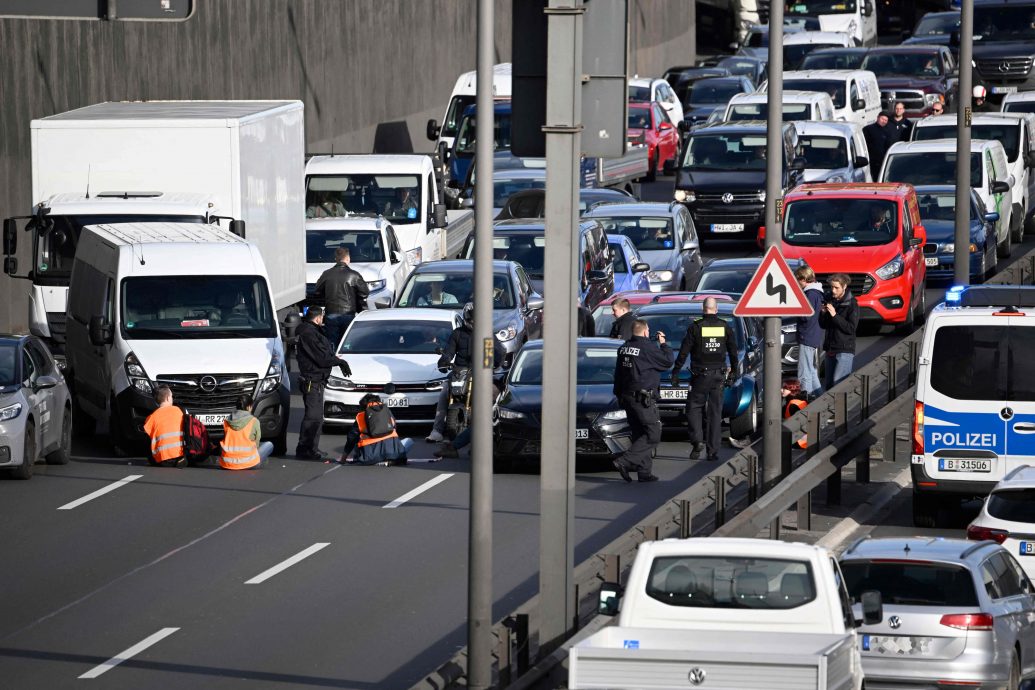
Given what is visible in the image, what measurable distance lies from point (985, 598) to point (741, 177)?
26.5m

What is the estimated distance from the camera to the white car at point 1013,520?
59.2ft

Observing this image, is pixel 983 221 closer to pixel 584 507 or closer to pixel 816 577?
pixel 584 507

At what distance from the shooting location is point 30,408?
23.3 m

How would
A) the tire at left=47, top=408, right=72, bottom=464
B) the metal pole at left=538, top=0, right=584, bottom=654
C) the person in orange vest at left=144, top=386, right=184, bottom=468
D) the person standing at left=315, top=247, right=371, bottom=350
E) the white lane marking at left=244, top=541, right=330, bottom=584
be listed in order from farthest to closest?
the person standing at left=315, top=247, right=371, bottom=350 < the tire at left=47, top=408, right=72, bottom=464 < the person in orange vest at left=144, top=386, right=184, bottom=468 < the white lane marking at left=244, top=541, right=330, bottom=584 < the metal pole at left=538, top=0, right=584, bottom=654

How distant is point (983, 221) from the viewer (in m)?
36.8

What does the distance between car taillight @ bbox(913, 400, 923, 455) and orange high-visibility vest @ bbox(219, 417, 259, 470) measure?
24.1ft

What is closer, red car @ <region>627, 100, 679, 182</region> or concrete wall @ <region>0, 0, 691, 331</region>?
concrete wall @ <region>0, 0, 691, 331</region>

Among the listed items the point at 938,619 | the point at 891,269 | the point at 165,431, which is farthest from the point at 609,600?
the point at 891,269

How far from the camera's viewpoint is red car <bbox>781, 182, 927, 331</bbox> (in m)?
32.3

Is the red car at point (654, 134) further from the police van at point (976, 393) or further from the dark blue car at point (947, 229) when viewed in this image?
the police van at point (976, 393)

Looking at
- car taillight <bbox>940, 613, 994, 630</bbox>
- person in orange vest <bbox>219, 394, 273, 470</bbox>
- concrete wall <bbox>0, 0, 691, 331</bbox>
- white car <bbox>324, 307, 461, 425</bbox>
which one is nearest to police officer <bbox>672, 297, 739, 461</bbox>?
white car <bbox>324, 307, 461, 425</bbox>

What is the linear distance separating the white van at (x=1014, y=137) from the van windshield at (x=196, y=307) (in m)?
20.2

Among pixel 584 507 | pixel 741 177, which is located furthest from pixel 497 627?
pixel 741 177

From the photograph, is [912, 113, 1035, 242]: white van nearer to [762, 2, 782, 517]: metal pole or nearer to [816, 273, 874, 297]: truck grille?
[816, 273, 874, 297]: truck grille
